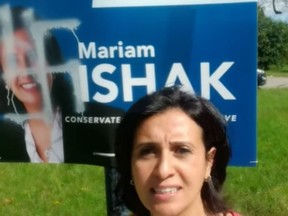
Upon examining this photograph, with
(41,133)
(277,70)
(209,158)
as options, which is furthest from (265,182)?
(277,70)

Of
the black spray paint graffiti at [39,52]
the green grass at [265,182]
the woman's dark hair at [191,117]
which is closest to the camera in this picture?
the woman's dark hair at [191,117]

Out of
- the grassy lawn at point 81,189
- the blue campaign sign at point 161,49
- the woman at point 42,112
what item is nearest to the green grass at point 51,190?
the grassy lawn at point 81,189

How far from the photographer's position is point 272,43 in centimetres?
3516

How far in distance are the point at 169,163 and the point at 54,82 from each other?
95 cm

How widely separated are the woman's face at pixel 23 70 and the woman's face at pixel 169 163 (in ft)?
2.78

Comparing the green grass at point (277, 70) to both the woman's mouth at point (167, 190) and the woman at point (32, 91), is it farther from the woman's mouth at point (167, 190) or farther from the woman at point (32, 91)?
the woman's mouth at point (167, 190)

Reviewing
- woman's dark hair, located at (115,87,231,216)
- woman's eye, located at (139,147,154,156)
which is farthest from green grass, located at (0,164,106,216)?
woman's eye, located at (139,147,154,156)

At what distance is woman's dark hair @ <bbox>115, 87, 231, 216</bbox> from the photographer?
1.82 metres

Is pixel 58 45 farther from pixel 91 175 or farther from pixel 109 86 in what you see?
Answer: pixel 91 175

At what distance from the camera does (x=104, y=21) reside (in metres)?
2.43

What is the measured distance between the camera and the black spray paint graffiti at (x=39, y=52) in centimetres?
247

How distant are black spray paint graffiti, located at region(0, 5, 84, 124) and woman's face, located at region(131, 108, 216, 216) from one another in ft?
2.51

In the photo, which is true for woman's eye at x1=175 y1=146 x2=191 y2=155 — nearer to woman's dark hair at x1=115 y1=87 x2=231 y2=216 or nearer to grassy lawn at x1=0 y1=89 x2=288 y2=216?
woman's dark hair at x1=115 y1=87 x2=231 y2=216

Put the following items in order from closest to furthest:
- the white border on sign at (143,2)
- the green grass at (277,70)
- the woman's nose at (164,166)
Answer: the woman's nose at (164,166) → the white border on sign at (143,2) → the green grass at (277,70)
